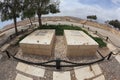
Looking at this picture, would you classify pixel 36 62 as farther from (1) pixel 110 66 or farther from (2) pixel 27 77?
(1) pixel 110 66

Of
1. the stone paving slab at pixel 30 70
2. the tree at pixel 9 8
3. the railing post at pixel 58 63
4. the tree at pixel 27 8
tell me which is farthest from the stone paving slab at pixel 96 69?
the tree at pixel 9 8

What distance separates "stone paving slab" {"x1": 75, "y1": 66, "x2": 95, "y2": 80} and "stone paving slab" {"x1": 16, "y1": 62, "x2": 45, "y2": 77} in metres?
2.56

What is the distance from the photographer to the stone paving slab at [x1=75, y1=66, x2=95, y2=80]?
11.4 m

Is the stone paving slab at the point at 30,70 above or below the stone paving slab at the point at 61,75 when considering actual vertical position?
above

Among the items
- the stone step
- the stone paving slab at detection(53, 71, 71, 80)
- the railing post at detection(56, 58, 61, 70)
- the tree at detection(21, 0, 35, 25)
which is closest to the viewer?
the stone paving slab at detection(53, 71, 71, 80)

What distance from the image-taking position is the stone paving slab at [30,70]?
11.6 meters

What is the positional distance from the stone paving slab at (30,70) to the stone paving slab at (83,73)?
2559 millimetres

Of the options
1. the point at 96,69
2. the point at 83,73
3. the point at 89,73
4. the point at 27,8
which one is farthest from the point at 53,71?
the point at 27,8

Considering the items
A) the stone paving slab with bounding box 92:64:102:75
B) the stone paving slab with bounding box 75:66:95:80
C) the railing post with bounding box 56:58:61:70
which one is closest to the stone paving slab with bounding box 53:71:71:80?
the railing post with bounding box 56:58:61:70

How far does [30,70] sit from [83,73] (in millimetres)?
3934

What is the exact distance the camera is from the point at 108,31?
2691 centimetres

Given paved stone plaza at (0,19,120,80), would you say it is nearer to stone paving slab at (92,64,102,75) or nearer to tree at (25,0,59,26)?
stone paving slab at (92,64,102,75)

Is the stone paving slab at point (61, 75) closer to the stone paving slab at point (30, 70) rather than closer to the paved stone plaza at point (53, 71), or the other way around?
the paved stone plaza at point (53, 71)

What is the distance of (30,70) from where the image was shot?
11.9 m
